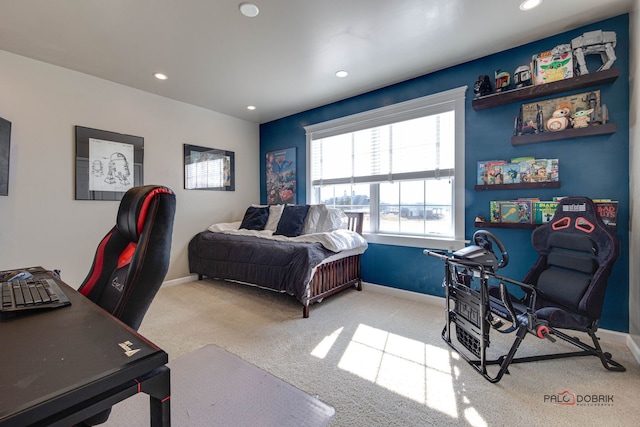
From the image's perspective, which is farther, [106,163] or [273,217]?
[273,217]

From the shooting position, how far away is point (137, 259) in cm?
86

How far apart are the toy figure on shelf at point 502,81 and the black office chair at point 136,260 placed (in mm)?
3021

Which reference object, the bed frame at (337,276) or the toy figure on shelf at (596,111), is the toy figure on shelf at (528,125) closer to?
the toy figure on shelf at (596,111)

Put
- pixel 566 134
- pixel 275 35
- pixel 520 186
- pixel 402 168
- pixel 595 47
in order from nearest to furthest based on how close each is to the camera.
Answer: pixel 595 47 → pixel 566 134 → pixel 275 35 → pixel 520 186 → pixel 402 168

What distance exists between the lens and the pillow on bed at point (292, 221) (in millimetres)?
3680

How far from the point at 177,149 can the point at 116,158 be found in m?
0.78

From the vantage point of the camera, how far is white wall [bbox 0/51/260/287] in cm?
271

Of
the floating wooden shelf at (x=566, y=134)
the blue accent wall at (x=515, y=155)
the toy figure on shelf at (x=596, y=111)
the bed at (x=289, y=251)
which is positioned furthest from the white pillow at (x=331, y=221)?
the toy figure on shelf at (x=596, y=111)

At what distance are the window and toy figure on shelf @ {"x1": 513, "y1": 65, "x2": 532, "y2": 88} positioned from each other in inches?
18.6

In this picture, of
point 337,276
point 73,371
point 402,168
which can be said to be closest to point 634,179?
point 402,168

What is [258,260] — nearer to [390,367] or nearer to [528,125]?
[390,367]

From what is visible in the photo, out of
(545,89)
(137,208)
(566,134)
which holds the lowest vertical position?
(137,208)

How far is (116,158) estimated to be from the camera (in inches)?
131

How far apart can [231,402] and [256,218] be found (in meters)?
2.96
